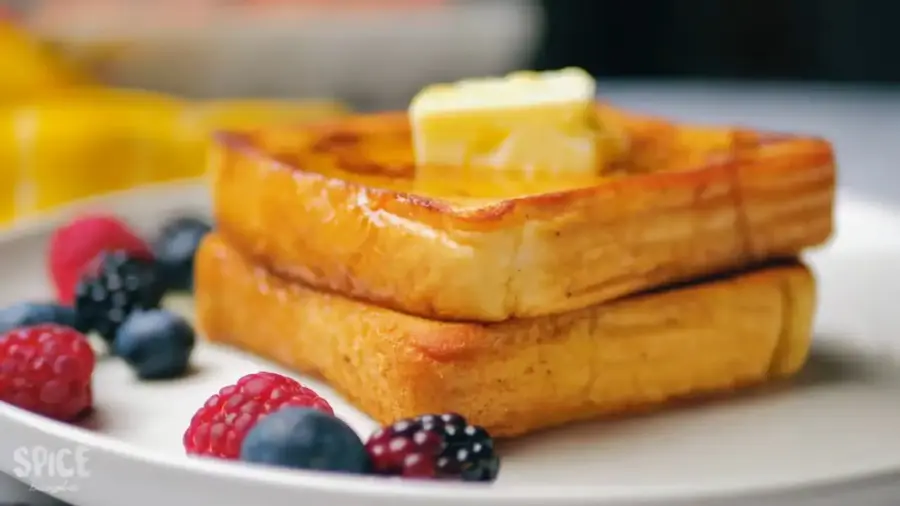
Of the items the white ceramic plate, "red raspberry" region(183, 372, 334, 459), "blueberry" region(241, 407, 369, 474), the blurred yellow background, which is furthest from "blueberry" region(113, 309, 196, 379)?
the blurred yellow background

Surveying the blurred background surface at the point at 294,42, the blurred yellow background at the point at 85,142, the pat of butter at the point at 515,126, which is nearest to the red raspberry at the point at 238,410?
the pat of butter at the point at 515,126

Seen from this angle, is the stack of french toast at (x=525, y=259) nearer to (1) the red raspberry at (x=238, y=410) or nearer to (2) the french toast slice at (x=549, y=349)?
(2) the french toast slice at (x=549, y=349)

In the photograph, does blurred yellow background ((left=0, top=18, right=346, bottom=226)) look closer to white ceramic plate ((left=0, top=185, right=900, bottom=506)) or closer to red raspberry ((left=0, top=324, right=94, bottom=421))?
white ceramic plate ((left=0, top=185, right=900, bottom=506))

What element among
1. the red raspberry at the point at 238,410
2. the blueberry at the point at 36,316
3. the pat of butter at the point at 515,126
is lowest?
the blueberry at the point at 36,316

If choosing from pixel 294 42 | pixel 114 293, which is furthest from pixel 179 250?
pixel 294 42

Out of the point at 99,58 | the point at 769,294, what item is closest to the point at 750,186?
the point at 769,294

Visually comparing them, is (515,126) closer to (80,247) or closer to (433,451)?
(433,451)
